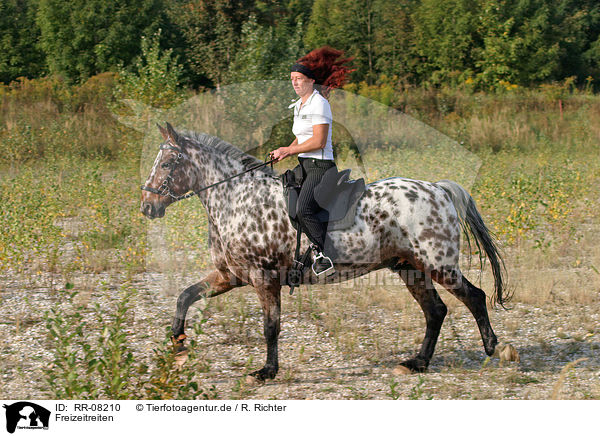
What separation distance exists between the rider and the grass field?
1.13 meters

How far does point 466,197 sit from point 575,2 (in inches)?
1150

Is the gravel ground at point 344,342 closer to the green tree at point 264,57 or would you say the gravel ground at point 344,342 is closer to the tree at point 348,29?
the green tree at point 264,57

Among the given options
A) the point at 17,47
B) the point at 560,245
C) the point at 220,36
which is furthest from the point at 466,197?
the point at 17,47

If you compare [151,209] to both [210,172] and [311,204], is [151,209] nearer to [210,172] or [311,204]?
[210,172]

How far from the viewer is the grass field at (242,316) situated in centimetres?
514

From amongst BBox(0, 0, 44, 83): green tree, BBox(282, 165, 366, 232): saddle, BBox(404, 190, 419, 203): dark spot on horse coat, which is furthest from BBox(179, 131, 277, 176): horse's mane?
BBox(0, 0, 44, 83): green tree

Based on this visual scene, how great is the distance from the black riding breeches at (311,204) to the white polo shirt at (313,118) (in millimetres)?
59

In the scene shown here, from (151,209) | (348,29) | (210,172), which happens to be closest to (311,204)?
(210,172)

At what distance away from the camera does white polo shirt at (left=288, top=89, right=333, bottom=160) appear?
16.7 feet

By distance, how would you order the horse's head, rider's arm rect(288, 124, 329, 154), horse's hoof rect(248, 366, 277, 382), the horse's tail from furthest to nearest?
the horse's tail
the horse's head
horse's hoof rect(248, 366, 277, 382)
rider's arm rect(288, 124, 329, 154)

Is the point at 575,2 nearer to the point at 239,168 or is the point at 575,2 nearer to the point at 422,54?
the point at 422,54

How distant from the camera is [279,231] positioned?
5.36 metres
